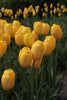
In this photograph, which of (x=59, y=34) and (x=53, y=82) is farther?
(x=53, y=82)

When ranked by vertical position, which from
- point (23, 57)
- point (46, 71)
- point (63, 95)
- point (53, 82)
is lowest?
point (63, 95)

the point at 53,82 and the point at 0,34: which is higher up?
the point at 0,34

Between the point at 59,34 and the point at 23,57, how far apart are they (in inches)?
25.9

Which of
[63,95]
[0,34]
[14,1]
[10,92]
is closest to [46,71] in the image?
[63,95]

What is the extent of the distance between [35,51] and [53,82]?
3.14ft

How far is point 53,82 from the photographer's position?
6.75ft

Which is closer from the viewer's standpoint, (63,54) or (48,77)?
(48,77)

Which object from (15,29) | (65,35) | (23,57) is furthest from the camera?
(65,35)

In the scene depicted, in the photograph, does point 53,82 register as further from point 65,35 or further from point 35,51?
point 65,35

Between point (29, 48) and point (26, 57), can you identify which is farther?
point (29, 48)

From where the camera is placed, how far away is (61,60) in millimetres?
2914

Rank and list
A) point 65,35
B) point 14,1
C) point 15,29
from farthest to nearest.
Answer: point 14,1 < point 65,35 < point 15,29

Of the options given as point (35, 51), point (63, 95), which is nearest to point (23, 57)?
point (35, 51)

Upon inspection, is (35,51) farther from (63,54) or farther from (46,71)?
(63,54)
